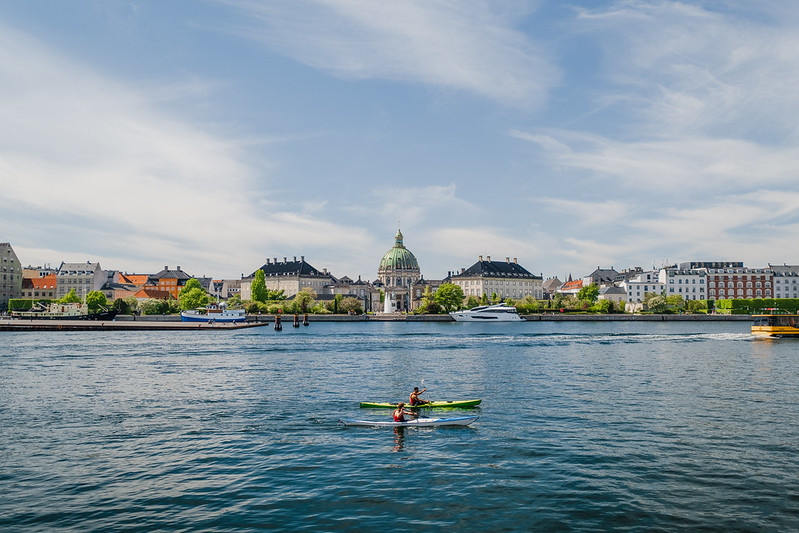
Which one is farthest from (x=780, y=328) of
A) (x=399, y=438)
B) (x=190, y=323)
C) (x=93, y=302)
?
(x=93, y=302)

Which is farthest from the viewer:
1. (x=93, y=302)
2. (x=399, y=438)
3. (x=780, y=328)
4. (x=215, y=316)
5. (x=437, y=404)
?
(x=93, y=302)

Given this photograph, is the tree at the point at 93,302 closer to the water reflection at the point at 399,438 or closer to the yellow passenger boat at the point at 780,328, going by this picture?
the yellow passenger boat at the point at 780,328

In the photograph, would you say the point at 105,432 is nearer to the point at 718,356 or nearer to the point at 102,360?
the point at 102,360

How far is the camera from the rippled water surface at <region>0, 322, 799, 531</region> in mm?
19688

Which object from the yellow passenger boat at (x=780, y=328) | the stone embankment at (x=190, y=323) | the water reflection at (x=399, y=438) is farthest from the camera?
the stone embankment at (x=190, y=323)

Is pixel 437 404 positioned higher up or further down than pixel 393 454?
higher up

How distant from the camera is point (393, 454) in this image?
27.1 m

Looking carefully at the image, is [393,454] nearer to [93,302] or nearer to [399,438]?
[399,438]

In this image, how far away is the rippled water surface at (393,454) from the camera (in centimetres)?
1969

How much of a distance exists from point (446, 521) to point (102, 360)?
56698 mm

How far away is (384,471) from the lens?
80.0 feet

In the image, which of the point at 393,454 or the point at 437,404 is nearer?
the point at 393,454

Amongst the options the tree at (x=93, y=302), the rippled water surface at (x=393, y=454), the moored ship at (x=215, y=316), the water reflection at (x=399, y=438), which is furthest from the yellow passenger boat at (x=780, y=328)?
the tree at (x=93, y=302)

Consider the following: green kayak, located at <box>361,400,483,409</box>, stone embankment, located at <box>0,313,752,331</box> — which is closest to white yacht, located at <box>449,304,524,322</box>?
stone embankment, located at <box>0,313,752,331</box>
